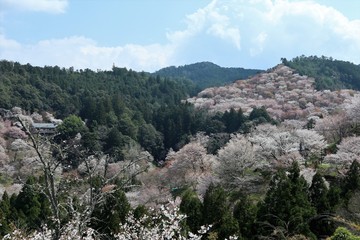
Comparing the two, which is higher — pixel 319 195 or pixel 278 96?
pixel 278 96

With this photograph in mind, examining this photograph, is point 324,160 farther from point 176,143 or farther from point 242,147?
point 176,143

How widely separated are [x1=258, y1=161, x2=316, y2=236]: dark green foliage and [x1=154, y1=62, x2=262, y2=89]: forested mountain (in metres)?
111

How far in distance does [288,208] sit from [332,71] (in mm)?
75471

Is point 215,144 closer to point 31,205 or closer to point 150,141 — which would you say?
point 150,141

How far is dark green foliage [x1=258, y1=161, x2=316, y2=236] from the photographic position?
1570 cm

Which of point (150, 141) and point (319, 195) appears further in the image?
point (150, 141)

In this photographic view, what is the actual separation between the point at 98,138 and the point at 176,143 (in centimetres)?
1084

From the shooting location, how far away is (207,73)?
150875 millimetres

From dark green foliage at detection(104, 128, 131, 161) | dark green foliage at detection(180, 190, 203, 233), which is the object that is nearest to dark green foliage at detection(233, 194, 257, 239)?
dark green foliage at detection(180, 190, 203, 233)

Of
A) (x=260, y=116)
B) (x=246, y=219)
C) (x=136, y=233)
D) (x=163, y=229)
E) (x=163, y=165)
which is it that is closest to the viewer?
(x=163, y=229)

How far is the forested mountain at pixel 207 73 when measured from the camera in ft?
447

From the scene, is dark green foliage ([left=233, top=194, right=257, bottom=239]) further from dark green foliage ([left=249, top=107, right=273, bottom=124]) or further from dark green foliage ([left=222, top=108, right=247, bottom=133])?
dark green foliage ([left=222, top=108, right=247, bottom=133])

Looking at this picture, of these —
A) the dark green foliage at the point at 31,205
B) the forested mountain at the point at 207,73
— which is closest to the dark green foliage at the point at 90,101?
the dark green foliage at the point at 31,205

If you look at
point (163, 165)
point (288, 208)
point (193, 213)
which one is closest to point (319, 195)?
point (288, 208)
